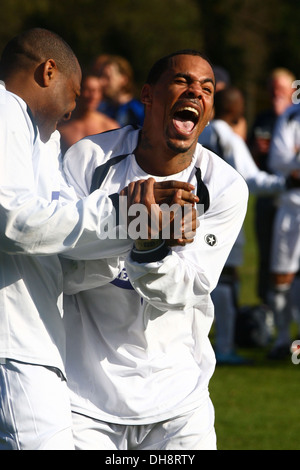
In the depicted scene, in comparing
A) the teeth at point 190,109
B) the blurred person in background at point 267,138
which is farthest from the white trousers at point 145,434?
the blurred person in background at point 267,138

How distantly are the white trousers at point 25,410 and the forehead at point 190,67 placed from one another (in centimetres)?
145

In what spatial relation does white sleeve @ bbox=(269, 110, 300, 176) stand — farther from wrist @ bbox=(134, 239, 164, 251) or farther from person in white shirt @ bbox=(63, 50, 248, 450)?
wrist @ bbox=(134, 239, 164, 251)

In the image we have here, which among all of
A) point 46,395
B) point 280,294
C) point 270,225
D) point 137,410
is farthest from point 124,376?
point 270,225

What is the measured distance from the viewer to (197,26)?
157ft

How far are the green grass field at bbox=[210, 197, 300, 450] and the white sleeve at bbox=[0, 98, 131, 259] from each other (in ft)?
11.3

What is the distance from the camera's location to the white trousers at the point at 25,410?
128 inches

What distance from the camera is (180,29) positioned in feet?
151

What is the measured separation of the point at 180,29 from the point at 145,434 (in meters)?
43.9

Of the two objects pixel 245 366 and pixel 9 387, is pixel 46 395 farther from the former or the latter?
pixel 245 366

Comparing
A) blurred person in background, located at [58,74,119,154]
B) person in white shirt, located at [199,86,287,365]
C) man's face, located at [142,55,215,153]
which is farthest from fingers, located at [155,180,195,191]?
blurred person in background, located at [58,74,119,154]

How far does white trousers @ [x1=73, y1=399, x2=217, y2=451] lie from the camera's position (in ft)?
12.2

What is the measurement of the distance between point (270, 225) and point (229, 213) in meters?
7.32

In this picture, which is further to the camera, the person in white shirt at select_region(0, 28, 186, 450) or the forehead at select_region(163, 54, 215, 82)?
the forehead at select_region(163, 54, 215, 82)

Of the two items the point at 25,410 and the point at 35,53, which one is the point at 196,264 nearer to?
the point at 25,410
